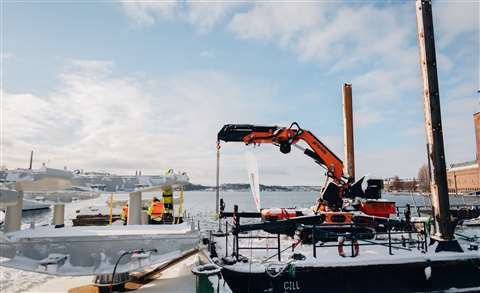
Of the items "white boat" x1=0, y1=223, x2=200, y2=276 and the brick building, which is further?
the brick building

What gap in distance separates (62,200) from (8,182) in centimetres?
388

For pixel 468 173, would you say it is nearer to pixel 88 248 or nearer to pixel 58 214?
pixel 58 214

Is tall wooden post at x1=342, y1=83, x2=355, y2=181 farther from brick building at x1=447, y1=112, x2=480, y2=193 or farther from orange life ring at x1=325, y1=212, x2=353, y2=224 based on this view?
brick building at x1=447, y1=112, x2=480, y2=193

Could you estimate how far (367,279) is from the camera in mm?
7988

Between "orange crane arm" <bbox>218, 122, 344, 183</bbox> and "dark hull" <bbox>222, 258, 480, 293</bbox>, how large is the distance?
3849mm

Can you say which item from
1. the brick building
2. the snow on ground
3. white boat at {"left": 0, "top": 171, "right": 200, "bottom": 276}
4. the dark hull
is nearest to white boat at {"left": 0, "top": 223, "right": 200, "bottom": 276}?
white boat at {"left": 0, "top": 171, "right": 200, "bottom": 276}

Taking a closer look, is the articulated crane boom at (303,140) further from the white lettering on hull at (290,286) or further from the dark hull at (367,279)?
the white lettering on hull at (290,286)

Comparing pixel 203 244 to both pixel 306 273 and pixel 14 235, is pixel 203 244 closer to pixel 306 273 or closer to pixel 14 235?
pixel 306 273

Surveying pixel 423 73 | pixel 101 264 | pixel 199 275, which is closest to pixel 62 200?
pixel 101 264

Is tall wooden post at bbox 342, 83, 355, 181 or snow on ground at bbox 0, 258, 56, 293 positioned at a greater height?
tall wooden post at bbox 342, 83, 355, 181

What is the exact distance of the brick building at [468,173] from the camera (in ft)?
232

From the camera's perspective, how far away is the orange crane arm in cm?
1137

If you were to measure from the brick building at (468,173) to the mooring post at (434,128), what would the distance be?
73713mm

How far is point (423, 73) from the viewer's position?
31.7ft
